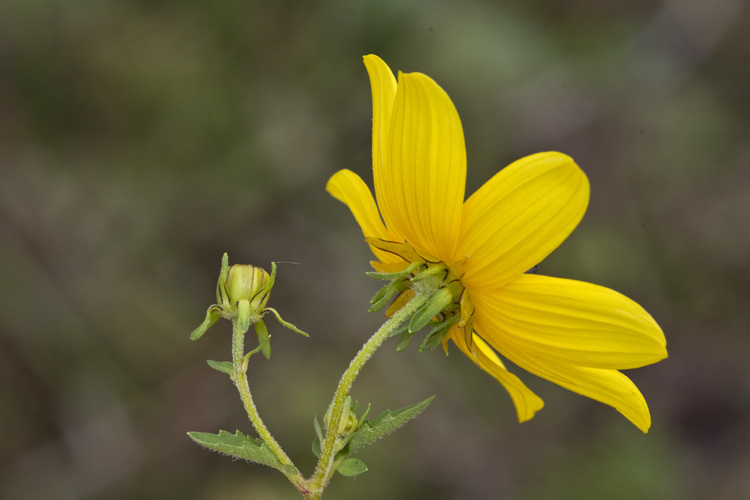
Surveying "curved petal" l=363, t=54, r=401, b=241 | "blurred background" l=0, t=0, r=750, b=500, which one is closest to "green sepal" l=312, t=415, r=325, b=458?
"curved petal" l=363, t=54, r=401, b=241

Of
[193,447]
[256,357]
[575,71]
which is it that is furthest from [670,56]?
[193,447]

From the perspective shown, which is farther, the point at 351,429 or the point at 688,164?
the point at 688,164

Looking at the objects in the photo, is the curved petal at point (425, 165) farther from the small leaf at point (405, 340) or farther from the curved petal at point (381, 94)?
the small leaf at point (405, 340)

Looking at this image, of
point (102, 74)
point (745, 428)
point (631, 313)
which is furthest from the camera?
point (745, 428)

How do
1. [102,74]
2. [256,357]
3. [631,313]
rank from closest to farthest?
[631,313] → [102,74] → [256,357]

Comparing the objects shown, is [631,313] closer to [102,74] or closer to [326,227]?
[326,227]

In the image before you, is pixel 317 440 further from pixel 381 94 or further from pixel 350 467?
pixel 381 94

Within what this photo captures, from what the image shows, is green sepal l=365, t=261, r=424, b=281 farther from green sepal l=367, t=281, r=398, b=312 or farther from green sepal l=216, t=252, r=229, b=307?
green sepal l=216, t=252, r=229, b=307
